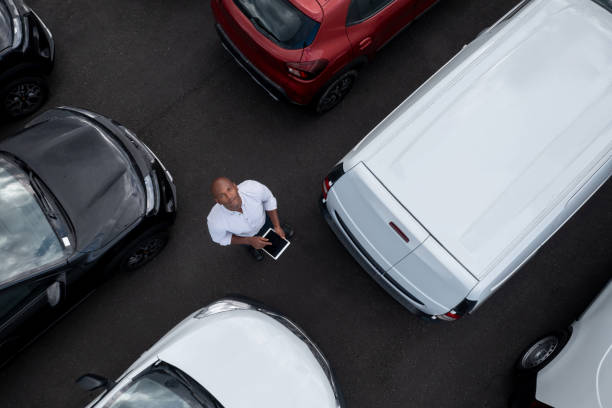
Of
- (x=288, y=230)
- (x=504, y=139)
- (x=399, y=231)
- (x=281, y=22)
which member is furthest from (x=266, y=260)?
(x=504, y=139)

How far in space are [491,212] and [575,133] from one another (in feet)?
3.27

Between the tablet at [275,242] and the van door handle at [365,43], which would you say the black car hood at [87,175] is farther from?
the van door handle at [365,43]

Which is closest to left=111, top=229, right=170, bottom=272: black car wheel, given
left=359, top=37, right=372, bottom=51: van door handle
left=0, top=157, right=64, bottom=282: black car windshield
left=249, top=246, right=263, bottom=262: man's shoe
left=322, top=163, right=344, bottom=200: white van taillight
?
left=0, top=157, right=64, bottom=282: black car windshield

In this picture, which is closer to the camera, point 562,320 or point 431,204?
point 431,204

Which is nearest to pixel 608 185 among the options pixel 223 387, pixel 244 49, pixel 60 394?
pixel 244 49

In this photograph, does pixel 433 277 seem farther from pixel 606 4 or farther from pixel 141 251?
pixel 606 4

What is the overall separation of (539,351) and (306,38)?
3768 millimetres

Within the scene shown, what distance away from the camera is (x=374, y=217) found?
3.79 m

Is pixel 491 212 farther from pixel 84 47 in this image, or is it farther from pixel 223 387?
pixel 84 47

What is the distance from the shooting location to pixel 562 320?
15.6 feet

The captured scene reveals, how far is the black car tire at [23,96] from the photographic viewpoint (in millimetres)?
4805

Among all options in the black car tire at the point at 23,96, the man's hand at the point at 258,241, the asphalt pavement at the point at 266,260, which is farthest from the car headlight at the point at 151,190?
the black car tire at the point at 23,96

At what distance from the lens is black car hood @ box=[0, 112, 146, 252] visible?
13.3 feet

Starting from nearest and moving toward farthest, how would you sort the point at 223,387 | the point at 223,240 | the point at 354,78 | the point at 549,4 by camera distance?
the point at 223,387
the point at 223,240
the point at 549,4
the point at 354,78
